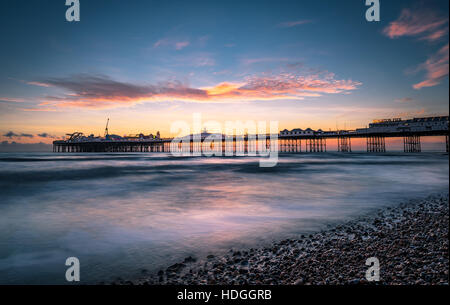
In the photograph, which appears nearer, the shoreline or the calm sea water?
the shoreline

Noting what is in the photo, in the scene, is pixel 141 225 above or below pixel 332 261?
below

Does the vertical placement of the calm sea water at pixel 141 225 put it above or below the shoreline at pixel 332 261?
below

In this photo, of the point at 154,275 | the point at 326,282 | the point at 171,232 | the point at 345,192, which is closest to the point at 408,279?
the point at 326,282

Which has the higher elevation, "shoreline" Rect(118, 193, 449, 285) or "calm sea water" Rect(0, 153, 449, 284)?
"shoreline" Rect(118, 193, 449, 285)

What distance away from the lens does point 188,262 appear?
19.3 ft

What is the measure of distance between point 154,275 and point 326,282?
341 centimetres

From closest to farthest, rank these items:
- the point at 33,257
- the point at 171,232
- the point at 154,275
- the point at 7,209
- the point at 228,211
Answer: the point at 154,275
the point at 33,257
the point at 171,232
the point at 228,211
the point at 7,209

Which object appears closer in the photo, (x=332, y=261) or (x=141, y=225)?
(x=332, y=261)

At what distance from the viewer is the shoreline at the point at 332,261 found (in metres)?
4.62

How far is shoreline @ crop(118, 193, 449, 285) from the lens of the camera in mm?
4617

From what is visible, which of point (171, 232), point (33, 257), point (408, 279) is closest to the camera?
point (408, 279)

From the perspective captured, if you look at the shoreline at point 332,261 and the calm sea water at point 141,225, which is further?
the calm sea water at point 141,225

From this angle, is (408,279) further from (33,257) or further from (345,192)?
(345,192)

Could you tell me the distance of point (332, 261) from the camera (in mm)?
5316
